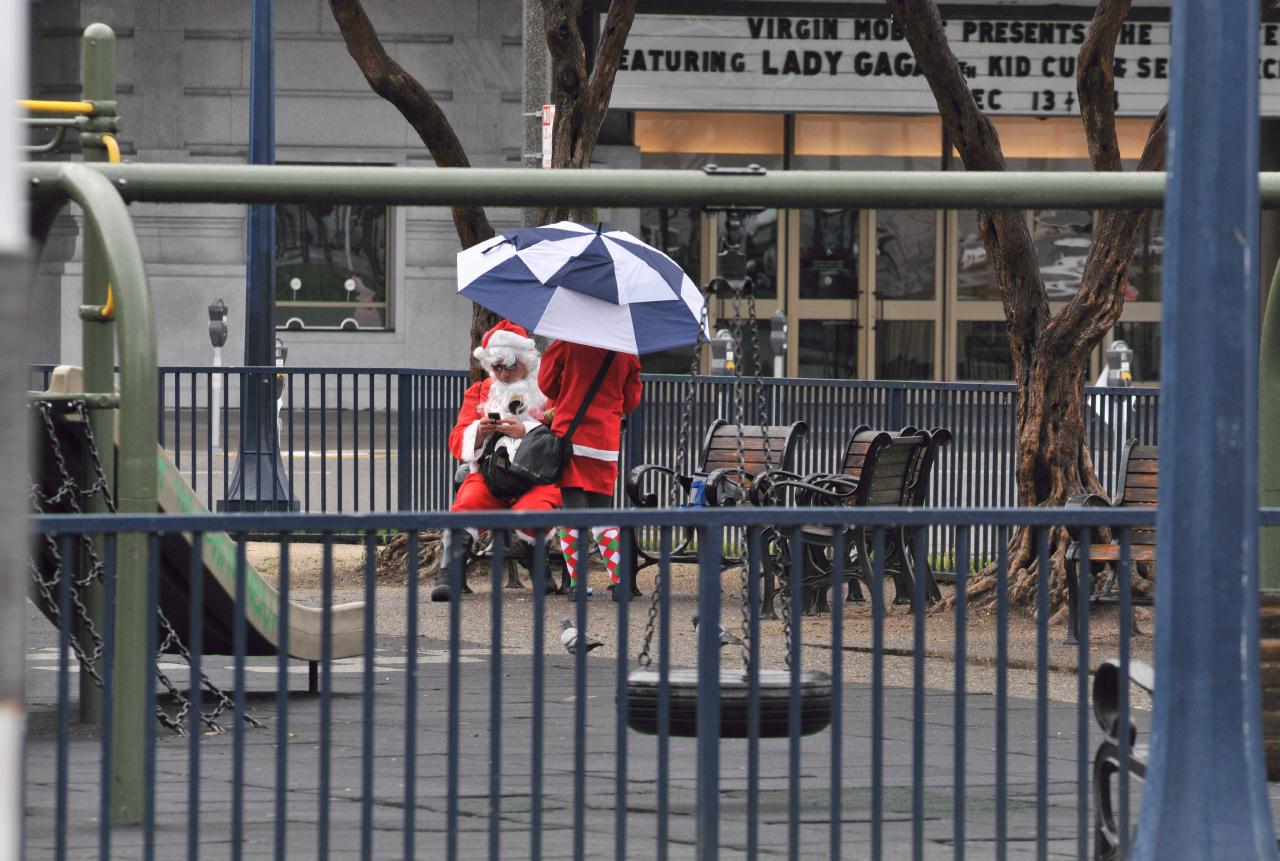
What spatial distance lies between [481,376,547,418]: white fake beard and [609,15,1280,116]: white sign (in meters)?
13.7

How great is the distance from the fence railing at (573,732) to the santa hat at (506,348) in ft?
4.08

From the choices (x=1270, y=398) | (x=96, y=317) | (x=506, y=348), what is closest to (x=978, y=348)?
(x=506, y=348)

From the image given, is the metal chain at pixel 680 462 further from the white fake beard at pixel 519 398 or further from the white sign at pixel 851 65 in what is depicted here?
the white sign at pixel 851 65

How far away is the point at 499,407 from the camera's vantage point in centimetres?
1041

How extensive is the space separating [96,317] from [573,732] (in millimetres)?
2065

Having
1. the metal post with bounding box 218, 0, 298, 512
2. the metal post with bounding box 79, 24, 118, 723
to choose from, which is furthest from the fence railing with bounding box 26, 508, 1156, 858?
the metal post with bounding box 218, 0, 298, 512

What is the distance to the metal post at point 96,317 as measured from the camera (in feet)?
23.4

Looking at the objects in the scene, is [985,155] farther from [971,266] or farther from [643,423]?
[971,266]

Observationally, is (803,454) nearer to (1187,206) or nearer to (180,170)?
(180,170)

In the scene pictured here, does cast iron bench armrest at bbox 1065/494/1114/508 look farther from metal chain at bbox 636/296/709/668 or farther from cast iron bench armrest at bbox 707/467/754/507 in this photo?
metal chain at bbox 636/296/709/668

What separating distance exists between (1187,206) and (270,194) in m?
2.61

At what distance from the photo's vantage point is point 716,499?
1103 centimetres

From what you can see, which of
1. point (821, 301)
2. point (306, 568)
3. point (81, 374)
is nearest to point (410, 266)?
point (821, 301)

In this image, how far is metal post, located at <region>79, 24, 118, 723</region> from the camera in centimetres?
714
